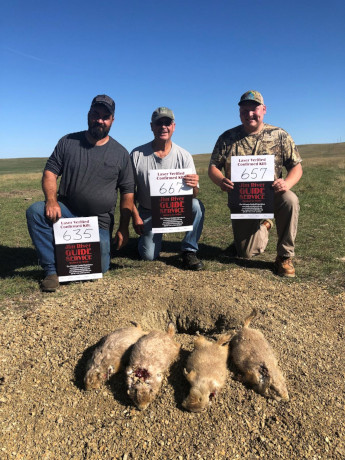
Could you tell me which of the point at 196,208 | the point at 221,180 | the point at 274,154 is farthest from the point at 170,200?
the point at 274,154

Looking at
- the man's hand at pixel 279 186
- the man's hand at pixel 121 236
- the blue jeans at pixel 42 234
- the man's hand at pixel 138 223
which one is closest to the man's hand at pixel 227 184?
the man's hand at pixel 279 186

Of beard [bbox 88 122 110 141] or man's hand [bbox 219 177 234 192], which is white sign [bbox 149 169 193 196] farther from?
beard [bbox 88 122 110 141]

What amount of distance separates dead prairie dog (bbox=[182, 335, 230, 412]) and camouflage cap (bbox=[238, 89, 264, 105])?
12.3ft

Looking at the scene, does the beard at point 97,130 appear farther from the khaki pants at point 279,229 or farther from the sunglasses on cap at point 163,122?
the khaki pants at point 279,229

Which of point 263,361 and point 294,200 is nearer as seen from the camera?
point 263,361

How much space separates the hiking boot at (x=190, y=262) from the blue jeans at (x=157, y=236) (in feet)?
0.27

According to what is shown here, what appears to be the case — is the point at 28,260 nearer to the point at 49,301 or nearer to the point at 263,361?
the point at 49,301

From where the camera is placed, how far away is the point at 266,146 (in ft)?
17.3

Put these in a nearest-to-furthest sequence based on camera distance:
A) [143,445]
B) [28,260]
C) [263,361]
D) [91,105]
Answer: [143,445]
[263,361]
[91,105]
[28,260]

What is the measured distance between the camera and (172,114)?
524 cm

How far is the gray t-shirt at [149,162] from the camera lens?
17.8 ft

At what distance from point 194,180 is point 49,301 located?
8.72 ft

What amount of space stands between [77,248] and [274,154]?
3.34 metres

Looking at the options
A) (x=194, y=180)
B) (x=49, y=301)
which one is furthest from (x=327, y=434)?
(x=194, y=180)
